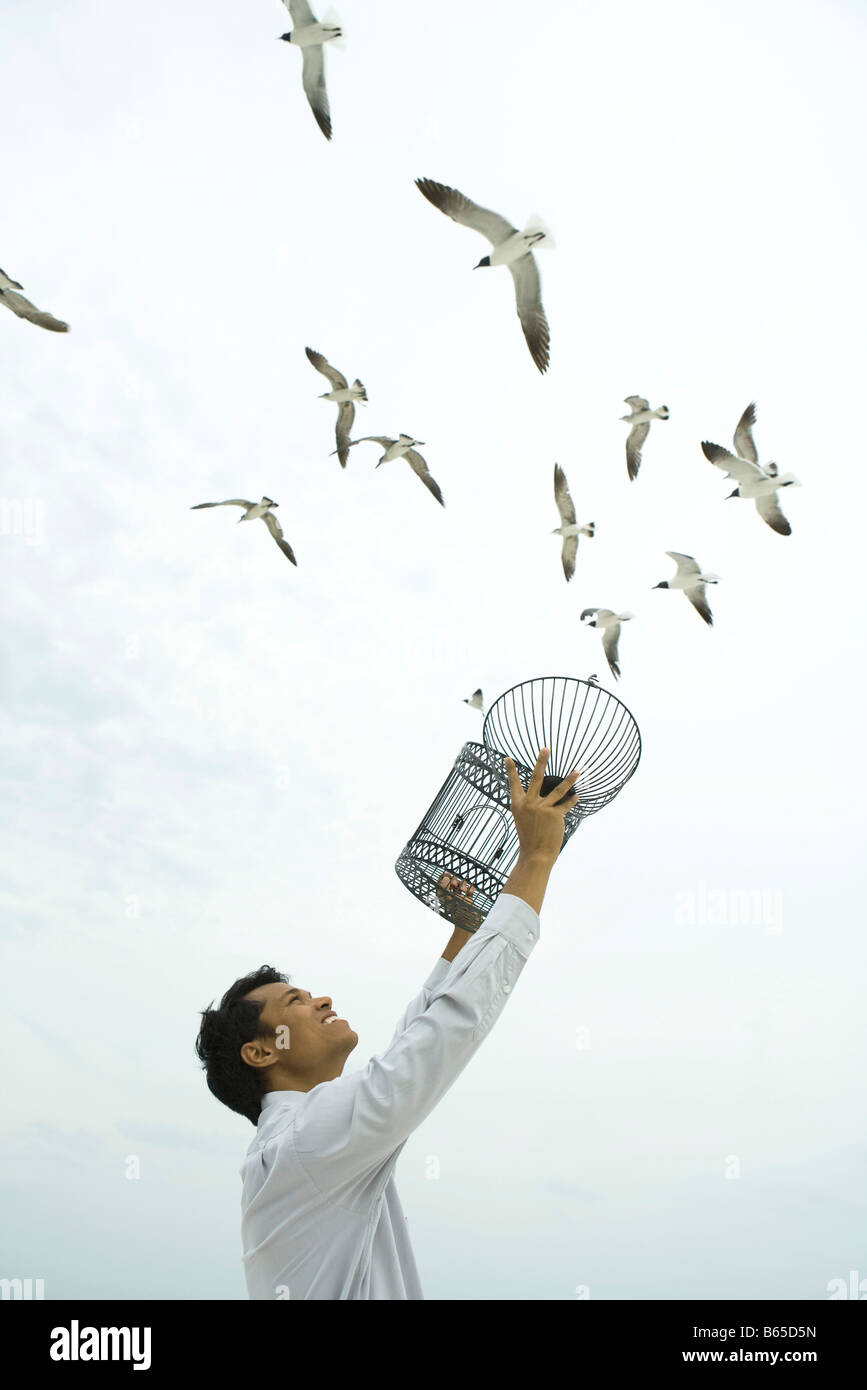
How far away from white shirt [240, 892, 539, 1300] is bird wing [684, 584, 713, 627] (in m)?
3.95

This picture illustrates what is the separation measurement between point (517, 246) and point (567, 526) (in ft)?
5.05

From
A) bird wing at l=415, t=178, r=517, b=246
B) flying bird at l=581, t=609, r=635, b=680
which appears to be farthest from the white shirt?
Result: flying bird at l=581, t=609, r=635, b=680

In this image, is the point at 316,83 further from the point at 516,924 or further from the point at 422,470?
the point at 516,924

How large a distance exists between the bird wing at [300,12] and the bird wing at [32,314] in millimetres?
1667

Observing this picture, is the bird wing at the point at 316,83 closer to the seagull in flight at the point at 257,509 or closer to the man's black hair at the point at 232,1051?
the seagull in flight at the point at 257,509

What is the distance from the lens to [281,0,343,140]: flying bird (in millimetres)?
4738

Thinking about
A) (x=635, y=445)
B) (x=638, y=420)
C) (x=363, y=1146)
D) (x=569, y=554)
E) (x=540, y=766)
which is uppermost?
(x=635, y=445)

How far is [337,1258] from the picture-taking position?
2.37 meters

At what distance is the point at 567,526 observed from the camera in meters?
5.80

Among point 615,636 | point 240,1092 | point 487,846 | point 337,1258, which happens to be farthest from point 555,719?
point 615,636

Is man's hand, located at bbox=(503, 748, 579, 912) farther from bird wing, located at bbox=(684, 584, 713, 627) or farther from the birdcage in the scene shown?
bird wing, located at bbox=(684, 584, 713, 627)

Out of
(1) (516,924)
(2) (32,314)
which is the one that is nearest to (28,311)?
(2) (32,314)
